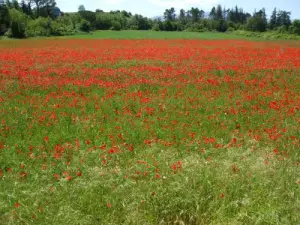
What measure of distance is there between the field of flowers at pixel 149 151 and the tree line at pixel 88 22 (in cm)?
5461

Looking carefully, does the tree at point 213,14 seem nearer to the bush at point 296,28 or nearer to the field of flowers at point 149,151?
the bush at point 296,28

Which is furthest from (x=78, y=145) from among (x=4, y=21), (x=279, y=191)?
(x=4, y=21)

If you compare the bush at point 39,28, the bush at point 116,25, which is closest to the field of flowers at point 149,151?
the bush at point 39,28

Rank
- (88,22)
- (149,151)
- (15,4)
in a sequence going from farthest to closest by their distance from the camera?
(15,4) → (88,22) → (149,151)

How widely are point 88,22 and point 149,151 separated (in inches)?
3600

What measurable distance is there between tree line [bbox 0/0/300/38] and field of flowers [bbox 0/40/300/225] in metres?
54.6

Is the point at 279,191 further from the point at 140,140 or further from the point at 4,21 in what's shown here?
the point at 4,21

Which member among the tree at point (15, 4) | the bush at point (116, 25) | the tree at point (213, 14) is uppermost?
the tree at point (15, 4)

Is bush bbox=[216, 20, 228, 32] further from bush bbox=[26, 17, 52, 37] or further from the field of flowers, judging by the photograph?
the field of flowers

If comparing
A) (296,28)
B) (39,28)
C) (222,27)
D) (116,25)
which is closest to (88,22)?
(116,25)

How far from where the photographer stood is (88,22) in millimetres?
92188

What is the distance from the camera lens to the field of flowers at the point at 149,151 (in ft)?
17.1

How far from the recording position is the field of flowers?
17.1 feet

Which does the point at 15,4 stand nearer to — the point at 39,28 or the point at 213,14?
the point at 39,28
